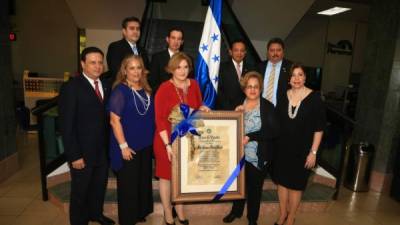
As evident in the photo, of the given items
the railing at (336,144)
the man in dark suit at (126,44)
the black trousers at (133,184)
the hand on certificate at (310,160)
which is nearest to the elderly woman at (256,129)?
the hand on certificate at (310,160)

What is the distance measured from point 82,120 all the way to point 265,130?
5.04 ft

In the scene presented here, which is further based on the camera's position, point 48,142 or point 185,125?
point 48,142

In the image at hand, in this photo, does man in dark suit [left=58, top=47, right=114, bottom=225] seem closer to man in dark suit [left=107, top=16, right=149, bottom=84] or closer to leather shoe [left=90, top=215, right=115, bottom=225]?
leather shoe [left=90, top=215, right=115, bottom=225]

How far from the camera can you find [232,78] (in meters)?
3.21

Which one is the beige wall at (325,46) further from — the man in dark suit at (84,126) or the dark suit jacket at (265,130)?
the man in dark suit at (84,126)

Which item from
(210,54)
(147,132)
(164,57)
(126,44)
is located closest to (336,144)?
(210,54)

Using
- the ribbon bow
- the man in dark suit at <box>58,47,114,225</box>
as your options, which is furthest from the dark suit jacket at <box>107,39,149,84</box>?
the ribbon bow

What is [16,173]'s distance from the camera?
14.1 ft

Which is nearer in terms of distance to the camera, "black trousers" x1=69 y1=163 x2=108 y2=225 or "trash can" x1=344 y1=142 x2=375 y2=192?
"black trousers" x1=69 y1=163 x2=108 y2=225

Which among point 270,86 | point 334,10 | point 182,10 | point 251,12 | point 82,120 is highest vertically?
point 334,10

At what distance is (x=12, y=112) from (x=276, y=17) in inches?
234

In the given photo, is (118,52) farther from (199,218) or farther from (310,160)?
(310,160)

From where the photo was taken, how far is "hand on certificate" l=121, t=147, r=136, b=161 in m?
2.46

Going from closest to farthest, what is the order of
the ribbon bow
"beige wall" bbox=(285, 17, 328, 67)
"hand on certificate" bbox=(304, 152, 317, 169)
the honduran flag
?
1. the ribbon bow
2. "hand on certificate" bbox=(304, 152, 317, 169)
3. the honduran flag
4. "beige wall" bbox=(285, 17, 328, 67)
